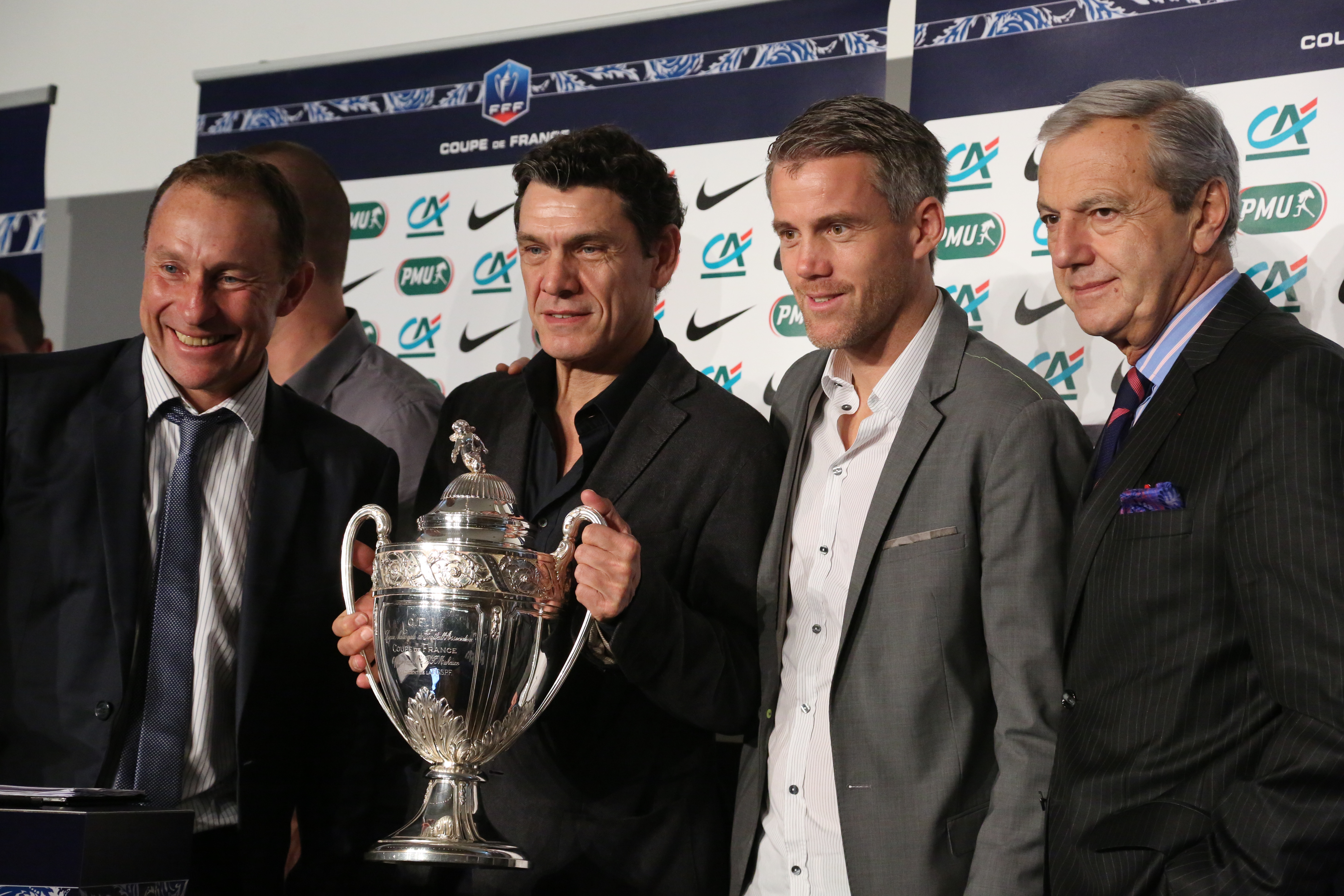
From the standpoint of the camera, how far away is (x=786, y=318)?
4.04 metres

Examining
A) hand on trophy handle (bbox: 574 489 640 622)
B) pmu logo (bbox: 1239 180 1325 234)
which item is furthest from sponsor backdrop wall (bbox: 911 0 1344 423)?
hand on trophy handle (bbox: 574 489 640 622)

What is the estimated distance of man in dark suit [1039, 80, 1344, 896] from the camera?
1989mm

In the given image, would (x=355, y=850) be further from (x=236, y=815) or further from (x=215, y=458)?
(x=215, y=458)

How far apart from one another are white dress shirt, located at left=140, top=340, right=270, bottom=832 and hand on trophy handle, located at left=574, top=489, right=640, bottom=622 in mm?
814

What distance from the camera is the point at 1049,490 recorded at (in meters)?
2.53

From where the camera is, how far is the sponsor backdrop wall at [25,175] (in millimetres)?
5438

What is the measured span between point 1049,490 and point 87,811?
1.78 metres

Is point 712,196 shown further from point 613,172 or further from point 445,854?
point 445,854

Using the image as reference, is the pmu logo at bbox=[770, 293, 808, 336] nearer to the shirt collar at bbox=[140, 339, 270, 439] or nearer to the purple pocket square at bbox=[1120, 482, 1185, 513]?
the shirt collar at bbox=[140, 339, 270, 439]

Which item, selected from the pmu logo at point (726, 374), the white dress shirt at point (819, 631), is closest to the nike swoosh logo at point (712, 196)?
the pmu logo at point (726, 374)

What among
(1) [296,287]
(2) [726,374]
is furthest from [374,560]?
(2) [726,374]

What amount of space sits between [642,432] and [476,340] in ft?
6.00

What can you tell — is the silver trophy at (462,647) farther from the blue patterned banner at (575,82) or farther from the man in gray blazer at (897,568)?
the blue patterned banner at (575,82)

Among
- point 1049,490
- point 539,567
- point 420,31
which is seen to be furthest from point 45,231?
point 1049,490
